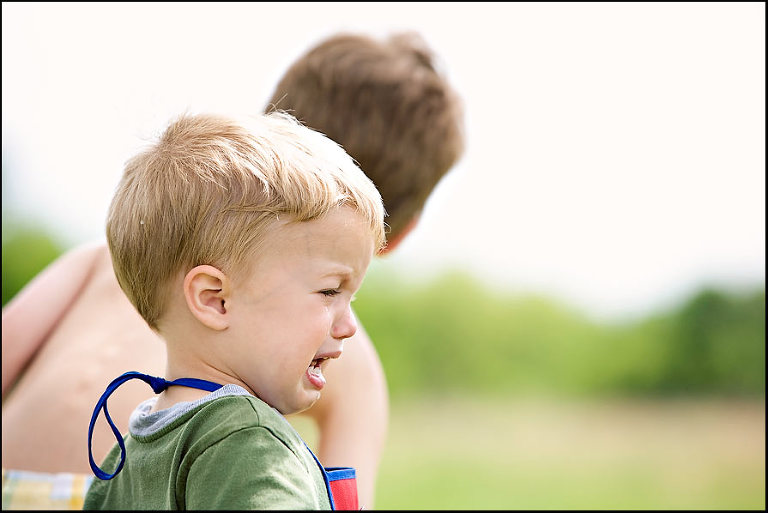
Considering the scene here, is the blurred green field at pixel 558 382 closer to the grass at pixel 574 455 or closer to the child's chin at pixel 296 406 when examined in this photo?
the grass at pixel 574 455

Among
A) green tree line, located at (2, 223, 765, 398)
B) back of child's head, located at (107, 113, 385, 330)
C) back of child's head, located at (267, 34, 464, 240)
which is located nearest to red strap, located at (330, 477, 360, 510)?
back of child's head, located at (107, 113, 385, 330)

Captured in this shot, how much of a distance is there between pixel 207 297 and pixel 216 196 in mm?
137

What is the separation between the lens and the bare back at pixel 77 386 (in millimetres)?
1794

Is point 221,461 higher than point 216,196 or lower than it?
lower

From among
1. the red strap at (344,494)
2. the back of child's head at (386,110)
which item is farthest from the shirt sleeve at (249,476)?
the back of child's head at (386,110)

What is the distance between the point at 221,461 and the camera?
→ 1.02 meters

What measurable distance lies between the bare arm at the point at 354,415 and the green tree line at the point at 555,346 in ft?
28.5

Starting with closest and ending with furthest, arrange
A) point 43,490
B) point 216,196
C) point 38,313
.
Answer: point 216,196, point 43,490, point 38,313

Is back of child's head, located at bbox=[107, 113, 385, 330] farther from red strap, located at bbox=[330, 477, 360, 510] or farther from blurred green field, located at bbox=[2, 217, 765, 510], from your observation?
blurred green field, located at bbox=[2, 217, 765, 510]


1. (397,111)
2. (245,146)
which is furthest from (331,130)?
(245,146)

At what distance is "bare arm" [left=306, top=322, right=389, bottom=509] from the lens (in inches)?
74.6

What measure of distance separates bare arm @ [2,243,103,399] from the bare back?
84mm

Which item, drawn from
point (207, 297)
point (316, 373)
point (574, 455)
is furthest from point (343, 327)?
point (574, 455)

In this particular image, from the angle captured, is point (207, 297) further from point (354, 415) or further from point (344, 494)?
point (354, 415)
